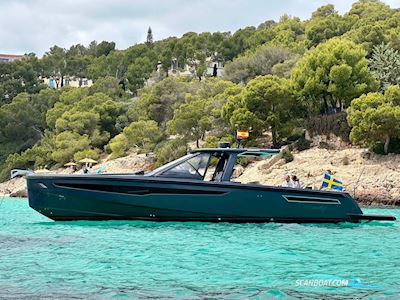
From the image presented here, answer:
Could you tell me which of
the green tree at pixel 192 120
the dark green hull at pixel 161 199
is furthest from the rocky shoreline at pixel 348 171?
the dark green hull at pixel 161 199

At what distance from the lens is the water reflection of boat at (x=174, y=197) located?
1497 cm

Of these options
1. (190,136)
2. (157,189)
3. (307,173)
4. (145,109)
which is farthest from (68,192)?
(145,109)

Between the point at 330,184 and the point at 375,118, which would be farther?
the point at 375,118

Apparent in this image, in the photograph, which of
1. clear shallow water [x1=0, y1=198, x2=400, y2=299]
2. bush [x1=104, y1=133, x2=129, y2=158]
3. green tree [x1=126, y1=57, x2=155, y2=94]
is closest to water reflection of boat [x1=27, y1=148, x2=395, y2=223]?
clear shallow water [x1=0, y1=198, x2=400, y2=299]

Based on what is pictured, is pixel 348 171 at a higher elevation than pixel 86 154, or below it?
higher

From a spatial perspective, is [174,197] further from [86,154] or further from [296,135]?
[86,154]

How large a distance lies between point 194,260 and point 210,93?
4605cm

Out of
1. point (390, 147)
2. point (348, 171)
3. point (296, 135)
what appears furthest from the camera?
point (296, 135)

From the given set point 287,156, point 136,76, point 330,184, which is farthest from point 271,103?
point 136,76

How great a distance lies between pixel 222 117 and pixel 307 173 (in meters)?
10.8

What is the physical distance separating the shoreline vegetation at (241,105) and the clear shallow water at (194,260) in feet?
67.5

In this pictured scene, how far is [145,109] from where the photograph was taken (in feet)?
201

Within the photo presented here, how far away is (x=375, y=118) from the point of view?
3594cm

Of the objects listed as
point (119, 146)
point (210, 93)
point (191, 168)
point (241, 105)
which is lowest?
point (119, 146)
